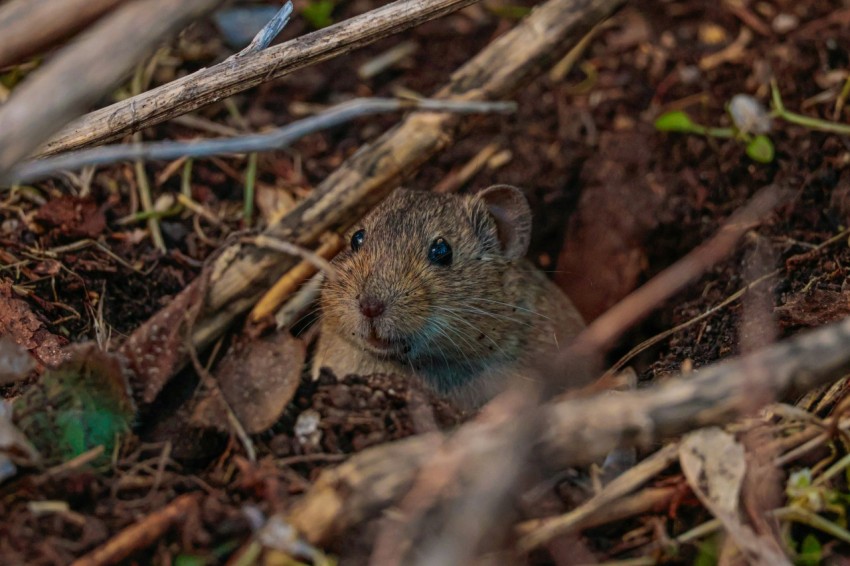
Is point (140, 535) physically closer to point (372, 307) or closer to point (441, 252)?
point (372, 307)

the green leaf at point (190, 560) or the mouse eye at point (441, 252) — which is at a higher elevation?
the green leaf at point (190, 560)

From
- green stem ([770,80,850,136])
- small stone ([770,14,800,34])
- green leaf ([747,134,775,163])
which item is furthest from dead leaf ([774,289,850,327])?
small stone ([770,14,800,34])

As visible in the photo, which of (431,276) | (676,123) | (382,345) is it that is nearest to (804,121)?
(676,123)

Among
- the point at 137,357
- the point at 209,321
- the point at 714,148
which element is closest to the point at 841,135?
the point at 714,148

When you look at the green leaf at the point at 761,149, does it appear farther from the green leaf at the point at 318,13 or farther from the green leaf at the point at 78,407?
the green leaf at the point at 78,407

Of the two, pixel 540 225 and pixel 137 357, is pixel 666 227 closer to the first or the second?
pixel 540 225

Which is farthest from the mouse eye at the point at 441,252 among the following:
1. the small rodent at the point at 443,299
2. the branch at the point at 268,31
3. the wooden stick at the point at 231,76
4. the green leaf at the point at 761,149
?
the green leaf at the point at 761,149
